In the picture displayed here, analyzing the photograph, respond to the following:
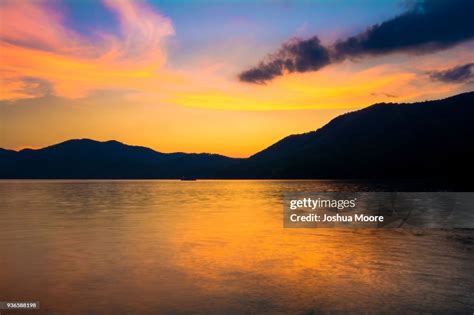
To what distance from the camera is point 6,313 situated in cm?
1767

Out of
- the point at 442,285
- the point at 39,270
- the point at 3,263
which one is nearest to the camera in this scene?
the point at 442,285

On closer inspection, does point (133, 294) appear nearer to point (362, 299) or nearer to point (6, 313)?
point (6, 313)

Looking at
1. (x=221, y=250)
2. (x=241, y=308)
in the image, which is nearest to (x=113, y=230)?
(x=221, y=250)

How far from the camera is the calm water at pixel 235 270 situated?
19344mm

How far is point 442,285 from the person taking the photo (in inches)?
880

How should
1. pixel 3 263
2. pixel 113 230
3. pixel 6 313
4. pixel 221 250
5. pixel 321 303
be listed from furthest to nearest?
1. pixel 113 230
2. pixel 221 250
3. pixel 3 263
4. pixel 321 303
5. pixel 6 313

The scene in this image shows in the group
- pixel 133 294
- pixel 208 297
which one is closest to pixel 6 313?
pixel 133 294

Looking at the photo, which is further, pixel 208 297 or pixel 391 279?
pixel 391 279

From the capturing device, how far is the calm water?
19.3 metres

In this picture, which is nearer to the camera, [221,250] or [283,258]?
[283,258]

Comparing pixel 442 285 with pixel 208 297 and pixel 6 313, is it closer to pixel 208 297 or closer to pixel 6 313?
pixel 208 297

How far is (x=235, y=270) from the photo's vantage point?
2627 centimetres

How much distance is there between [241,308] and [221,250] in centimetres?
1498

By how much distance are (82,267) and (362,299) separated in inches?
647
